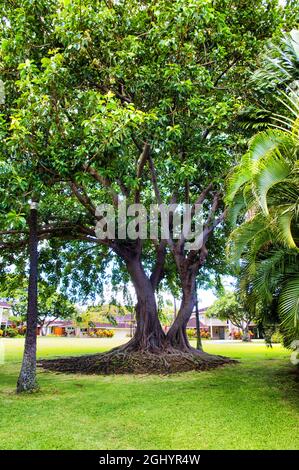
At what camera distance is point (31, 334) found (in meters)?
8.34

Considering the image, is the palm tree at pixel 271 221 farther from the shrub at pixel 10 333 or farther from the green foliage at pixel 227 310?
the shrub at pixel 10 333

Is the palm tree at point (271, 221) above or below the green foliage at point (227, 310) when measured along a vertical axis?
above

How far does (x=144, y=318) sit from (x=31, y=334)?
511 centimetres

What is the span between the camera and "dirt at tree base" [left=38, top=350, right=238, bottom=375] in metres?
11.4

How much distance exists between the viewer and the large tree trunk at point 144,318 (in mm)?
12570

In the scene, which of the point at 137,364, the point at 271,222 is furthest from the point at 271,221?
the point at 137,364

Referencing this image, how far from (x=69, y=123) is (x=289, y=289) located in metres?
5.32

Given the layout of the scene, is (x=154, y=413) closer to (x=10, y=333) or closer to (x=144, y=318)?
(x=144, y=318)

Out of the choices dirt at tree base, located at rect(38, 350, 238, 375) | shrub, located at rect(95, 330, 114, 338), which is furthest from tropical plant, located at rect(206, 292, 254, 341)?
dirt at tree base, located at rect(38, 350, 238, 375)

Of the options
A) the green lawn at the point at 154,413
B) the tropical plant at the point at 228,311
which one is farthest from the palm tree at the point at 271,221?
the tropical plant at the point at 228,311

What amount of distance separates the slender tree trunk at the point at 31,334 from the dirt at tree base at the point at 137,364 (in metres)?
3.51

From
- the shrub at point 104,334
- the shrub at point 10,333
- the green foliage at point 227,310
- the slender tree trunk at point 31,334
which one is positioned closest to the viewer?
the slender tree trunk at point 31,334

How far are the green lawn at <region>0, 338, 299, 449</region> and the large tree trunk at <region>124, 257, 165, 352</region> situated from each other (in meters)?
2.20
